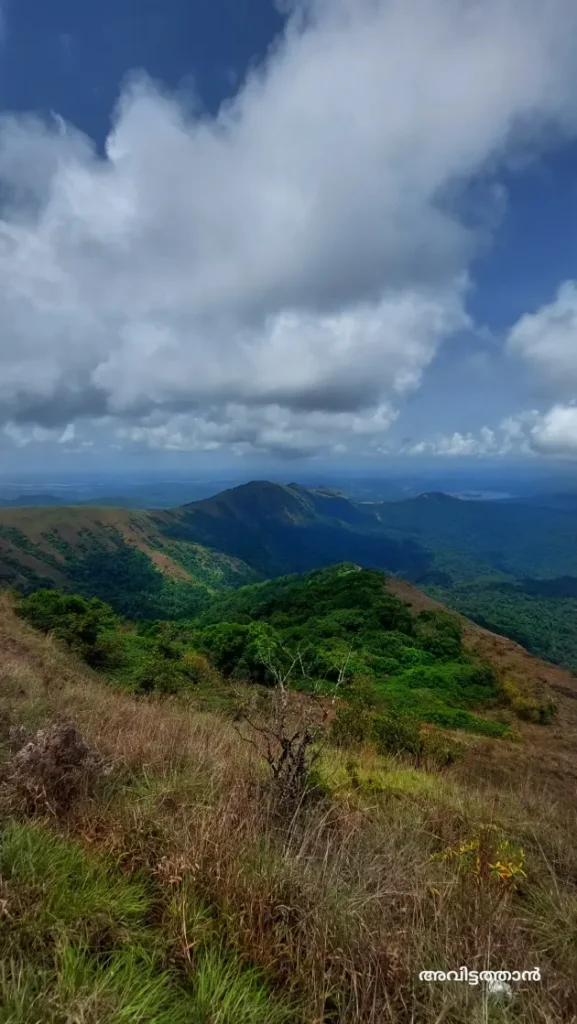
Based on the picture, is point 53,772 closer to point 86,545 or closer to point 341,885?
point 341,885

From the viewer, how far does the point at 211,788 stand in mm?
3648

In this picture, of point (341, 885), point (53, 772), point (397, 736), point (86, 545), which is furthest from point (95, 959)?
point (86, 545)

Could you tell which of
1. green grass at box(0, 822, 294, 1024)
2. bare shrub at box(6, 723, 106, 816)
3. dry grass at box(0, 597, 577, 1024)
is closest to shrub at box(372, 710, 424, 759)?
dry grass at box(0, 597, 577, 1024)

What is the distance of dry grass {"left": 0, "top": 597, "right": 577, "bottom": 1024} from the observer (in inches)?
83.2

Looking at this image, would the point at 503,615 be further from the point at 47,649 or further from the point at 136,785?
the point at 136,785

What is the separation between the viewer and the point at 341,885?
261 centimetres

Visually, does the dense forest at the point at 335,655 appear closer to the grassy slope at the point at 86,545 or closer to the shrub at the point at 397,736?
the shrub at the point at 397,736

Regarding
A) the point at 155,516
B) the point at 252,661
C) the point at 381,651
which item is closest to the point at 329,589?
the point at 381,651

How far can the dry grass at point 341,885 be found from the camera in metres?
2.11

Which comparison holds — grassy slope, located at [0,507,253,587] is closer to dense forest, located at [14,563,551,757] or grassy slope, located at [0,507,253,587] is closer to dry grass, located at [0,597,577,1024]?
dense forest, located at [14,563,551,757]

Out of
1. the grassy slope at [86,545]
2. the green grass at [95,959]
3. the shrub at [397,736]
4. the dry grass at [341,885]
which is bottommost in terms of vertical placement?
the grassy slope at [86,545]

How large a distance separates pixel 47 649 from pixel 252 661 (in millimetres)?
17141

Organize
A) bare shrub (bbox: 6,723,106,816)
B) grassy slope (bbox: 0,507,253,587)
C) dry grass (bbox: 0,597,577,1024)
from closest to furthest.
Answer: dry grass (bbox: 0,597,577,1024) → bare shrub (bbox: 6,723,106,816) → grassy slope (bbox: 0,507,253,587)

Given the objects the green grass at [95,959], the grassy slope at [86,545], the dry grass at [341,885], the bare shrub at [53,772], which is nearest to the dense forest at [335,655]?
the dry grass at [341,885]
